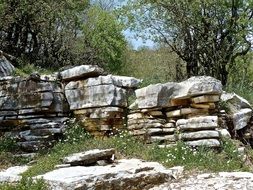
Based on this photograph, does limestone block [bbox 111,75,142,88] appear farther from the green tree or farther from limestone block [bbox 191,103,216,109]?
the green tree

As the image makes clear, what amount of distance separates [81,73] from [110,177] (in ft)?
18.8

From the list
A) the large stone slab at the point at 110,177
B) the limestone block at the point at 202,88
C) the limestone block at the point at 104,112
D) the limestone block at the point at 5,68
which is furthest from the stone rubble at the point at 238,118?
the limestone block at the point at 5,68

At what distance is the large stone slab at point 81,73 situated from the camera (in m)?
15.0

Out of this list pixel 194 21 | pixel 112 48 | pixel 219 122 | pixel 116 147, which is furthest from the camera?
pixel 112 48

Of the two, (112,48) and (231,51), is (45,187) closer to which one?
(231,51)

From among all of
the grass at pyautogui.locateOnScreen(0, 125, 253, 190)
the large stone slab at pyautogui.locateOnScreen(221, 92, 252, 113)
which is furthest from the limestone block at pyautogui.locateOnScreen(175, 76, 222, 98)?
the grass at pyautogui.locateOnScreen(0, 125, 253, 190)

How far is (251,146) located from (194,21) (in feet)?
21.4

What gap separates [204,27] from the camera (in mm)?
19422

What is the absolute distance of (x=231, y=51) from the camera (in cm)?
1950

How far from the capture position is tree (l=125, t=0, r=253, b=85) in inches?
742

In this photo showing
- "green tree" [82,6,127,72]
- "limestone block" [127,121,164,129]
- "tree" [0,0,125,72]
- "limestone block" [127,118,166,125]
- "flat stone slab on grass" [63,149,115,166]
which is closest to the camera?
"flat stone slab on grass" [63,149,115,166]

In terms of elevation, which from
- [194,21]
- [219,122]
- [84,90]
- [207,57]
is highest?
[194,21]

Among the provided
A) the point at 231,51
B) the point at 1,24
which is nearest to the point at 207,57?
the point at 231,51

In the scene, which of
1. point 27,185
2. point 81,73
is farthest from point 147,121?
point 27,185
